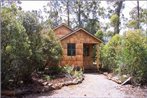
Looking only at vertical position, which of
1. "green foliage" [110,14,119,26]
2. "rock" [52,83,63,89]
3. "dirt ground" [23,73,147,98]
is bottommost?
→ "dirt ground" [23,73,147,98]

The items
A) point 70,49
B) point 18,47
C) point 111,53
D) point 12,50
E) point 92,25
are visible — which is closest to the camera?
point 12,50

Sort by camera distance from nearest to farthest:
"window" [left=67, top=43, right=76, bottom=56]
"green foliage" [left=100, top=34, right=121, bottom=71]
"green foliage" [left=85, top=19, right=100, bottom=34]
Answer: "green foliage" [left=100, top=34, right=121, bottom=71]
"window" [left=67, top=43, right=76, bottom=56]
"green foliage" [left=85, top=19, right=100, bottom=34]

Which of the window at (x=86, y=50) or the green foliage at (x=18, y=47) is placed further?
the window at (x=86, y=50)

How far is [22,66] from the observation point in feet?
43.1

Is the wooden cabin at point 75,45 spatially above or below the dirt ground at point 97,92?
above

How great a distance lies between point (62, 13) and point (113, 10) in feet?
32.1

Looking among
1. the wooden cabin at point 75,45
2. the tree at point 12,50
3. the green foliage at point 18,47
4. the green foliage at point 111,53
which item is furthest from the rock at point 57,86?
the wooden cabin at point 75,45

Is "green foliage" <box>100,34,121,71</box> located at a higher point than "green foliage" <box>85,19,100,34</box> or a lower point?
lower

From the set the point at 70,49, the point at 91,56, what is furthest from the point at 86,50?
the point at 70,49

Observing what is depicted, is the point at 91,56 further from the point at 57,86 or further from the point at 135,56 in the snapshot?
the point at 57,86

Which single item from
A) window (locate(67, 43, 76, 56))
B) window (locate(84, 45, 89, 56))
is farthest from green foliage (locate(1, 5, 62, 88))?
window (locate(84, 45, 89, 56))

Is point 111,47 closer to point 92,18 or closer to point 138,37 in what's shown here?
point 138,37

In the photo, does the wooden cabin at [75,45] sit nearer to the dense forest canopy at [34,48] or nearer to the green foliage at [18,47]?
the dense forest canopy at [34,48]

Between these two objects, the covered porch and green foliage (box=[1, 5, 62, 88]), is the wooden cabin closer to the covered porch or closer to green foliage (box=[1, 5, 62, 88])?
the covered porch
